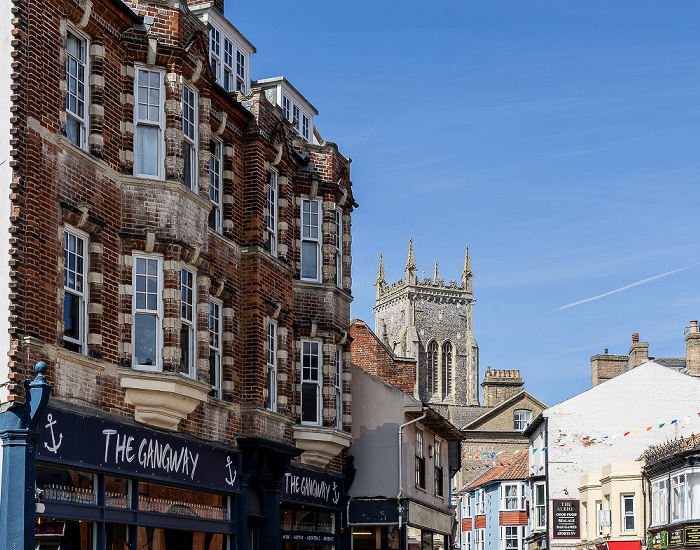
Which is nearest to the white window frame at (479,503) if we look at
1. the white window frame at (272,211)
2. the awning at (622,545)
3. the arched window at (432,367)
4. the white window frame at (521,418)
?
the white window frame at (521,418)

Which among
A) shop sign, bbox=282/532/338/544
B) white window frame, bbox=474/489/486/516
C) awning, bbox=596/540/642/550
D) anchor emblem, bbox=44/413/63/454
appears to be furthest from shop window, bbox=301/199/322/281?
white window frame, bbox=474/489/486/516

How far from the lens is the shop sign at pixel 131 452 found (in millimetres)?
17656

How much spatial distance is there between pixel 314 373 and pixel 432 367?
119 metres

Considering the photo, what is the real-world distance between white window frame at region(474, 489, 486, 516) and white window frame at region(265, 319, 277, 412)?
49.1 m

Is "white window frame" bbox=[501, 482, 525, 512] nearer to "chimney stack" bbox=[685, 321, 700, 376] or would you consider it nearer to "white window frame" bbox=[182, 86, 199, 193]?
"chimney stack" bbox=[685, 321, 700, 376]

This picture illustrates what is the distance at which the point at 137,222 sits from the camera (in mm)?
20984

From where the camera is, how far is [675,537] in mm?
41469

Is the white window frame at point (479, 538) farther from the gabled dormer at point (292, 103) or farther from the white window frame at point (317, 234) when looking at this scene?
the white window frame at point (317, 234)

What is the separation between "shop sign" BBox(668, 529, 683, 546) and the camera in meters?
40.9

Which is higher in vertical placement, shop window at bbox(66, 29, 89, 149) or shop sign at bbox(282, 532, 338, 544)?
shop window at bbox(66, 29, 89, 149)

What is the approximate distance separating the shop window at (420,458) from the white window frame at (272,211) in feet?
39.6

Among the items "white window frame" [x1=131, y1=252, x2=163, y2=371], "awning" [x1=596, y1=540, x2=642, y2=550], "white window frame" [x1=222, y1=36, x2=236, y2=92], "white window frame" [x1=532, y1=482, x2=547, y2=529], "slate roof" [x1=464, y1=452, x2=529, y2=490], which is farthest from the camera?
"slate roof" [x1=464, y1=452, x2=529, y2=490]

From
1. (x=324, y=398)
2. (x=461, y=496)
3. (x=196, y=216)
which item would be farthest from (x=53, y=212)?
(x=461, y=496)

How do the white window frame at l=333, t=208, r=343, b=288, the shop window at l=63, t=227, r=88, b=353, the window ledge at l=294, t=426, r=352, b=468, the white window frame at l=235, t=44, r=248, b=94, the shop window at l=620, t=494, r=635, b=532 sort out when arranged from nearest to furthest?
the shop window at l=63, t=227, r=88, b=353 < the white window frame at l=235, t=44, r=248, b=94 < the window ledge at l=294, t=426, r=352, b=468 < the white window frame at l=333, t=208, r=343, b=288 < the shop window at l=620, t=494, r=635, b=532
